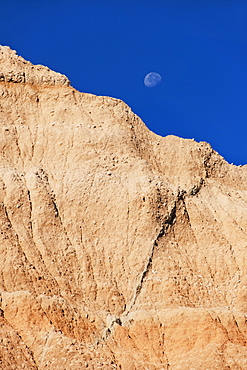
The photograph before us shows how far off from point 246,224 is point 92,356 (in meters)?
13.1

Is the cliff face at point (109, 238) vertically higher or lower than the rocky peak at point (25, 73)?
lower

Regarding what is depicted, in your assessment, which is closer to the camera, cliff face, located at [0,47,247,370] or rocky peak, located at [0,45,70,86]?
cliff face, located at [0,47,247,370]

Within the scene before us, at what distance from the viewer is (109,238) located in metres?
39.1

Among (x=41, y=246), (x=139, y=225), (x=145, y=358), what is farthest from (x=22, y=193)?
(x=145, y=358)

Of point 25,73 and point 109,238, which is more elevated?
point 25,73

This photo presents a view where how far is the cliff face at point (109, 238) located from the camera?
3397 centimetres

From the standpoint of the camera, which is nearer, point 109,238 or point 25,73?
point 109,238

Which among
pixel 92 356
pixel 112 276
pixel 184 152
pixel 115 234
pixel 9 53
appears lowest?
pixel 92 356

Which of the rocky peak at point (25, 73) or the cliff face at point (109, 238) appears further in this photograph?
the rocky peak at point (25, 73)

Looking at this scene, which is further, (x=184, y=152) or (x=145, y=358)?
(x=184, y=152)

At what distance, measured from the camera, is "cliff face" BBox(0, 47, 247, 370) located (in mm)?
33969

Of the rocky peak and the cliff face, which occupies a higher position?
the rocky peak

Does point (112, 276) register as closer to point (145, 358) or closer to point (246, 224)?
point (145, 358)

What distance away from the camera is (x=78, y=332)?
3428 centimetres
